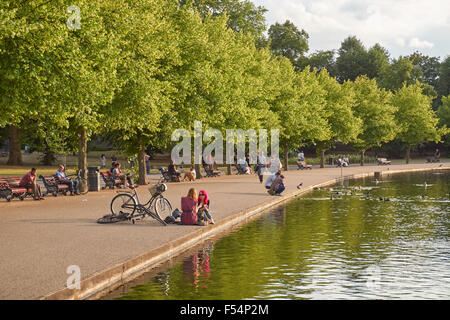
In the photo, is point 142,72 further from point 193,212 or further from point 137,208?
point 193,212

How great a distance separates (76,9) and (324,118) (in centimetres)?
4656

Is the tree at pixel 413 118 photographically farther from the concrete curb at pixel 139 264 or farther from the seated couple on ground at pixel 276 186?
the concrete curb at pixel 139 264

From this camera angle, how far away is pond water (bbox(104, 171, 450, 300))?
417 inches

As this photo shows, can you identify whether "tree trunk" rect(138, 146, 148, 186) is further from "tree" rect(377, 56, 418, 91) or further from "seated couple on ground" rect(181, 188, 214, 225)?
"tree" rect(377, 56, 418, 91)

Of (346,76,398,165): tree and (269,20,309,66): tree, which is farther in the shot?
(269,20,309,66): tree

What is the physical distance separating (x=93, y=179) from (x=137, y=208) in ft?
43.4

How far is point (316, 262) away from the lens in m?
13.2

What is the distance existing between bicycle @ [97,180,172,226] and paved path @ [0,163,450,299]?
0.27m

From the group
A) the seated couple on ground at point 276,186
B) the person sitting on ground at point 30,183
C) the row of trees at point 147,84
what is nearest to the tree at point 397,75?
the row of trees at point 147,84

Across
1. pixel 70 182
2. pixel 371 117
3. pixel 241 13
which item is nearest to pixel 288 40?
pixel 241 13

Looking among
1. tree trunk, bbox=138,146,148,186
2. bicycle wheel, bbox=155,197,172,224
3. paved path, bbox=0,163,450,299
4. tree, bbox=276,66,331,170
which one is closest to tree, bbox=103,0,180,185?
tree trunk, bbox=138,146,148,186
